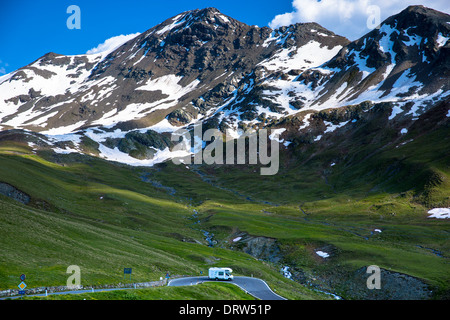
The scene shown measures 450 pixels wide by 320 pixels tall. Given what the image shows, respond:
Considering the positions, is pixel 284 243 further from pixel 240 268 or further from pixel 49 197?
pixel 49 197

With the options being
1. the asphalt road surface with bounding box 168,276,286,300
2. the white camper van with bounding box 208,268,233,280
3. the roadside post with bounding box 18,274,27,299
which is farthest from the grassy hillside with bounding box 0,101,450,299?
the white camper van with bounding box 208,268,233,280

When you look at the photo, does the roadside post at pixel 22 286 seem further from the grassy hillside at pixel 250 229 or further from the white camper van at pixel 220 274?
the white camper van at pixel 220 274

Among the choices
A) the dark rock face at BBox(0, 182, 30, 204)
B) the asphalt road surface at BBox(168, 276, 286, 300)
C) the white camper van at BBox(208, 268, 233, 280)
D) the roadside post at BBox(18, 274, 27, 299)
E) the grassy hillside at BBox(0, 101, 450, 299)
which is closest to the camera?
the roadside post at BBox(18, 274, 27, 299)

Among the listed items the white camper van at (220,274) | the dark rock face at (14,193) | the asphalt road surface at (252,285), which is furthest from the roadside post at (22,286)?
the dark rock face at (14,193)

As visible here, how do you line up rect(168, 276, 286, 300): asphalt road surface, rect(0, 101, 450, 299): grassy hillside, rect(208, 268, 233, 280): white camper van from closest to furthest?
rect(168, 276, 286, 300): asphalt road surface → rect(0, 101, 450, 299): grassy hillside → rect(208, 268, 233, 280): white camper van

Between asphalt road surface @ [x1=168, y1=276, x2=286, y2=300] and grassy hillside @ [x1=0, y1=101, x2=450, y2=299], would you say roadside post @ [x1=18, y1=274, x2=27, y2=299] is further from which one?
asphalt road surface @ [x1=168, y1=276, x2=286, y2=300]

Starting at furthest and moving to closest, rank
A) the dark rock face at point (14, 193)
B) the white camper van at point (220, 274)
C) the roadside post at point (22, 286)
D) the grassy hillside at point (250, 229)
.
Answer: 1. the dark rock face at point (14, 193)
2. the white camper van at point (220, 274)
3. the grassy hillside at point (250, 229)
4. the roadside post at point (22, 286)

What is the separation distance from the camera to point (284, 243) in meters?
94.1

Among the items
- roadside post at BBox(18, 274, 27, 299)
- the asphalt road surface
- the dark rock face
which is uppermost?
the dark rock face

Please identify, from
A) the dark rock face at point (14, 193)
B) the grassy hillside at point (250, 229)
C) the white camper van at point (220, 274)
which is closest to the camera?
the grassy hillside at point (250, 229)

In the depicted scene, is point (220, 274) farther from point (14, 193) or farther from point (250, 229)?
point (14, 193)

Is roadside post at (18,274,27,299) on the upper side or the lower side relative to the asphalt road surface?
upper

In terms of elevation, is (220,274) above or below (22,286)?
below

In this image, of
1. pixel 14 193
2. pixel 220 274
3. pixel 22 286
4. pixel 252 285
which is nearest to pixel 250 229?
pixel 252 285
